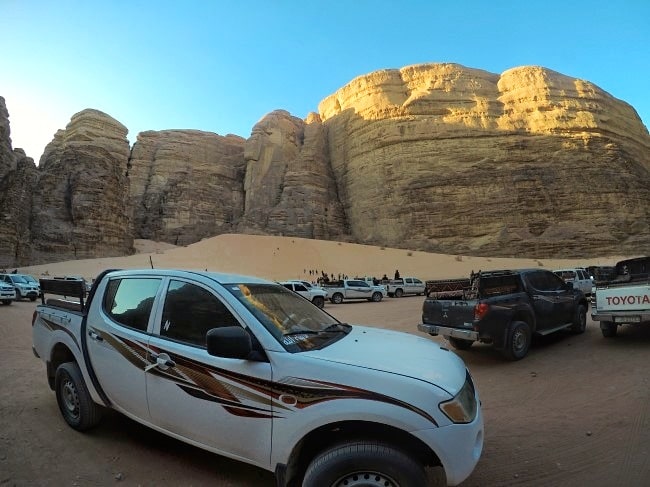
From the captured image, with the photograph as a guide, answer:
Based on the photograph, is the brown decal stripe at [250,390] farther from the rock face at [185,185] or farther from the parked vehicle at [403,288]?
the rock face at [185,185]

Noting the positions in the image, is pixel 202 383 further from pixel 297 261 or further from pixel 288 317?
pixel 297 261

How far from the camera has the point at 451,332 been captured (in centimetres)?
744

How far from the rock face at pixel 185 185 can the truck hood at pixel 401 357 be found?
68.3 metres

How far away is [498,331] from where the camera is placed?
23.0 feet

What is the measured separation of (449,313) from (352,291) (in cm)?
1683

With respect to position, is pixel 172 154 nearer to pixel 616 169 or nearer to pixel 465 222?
pixel 465 222

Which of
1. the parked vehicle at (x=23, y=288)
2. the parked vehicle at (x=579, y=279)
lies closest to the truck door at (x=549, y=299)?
the parked vehicle at (x=579, y=279)

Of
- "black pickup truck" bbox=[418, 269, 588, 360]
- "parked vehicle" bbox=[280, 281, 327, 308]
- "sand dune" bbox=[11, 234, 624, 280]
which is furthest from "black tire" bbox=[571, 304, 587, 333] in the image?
"sand dune" bbox=[11, 234, 624, 280]

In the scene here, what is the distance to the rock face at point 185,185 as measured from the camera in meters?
72.2

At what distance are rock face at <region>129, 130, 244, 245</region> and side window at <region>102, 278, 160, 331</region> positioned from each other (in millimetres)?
67013

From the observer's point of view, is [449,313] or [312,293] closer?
[449,313]

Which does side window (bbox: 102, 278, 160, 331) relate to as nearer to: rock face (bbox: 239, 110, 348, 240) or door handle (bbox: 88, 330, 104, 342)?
door handle (bbox: 88, 330, 104, 342)

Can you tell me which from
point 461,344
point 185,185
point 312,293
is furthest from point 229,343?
point 185,185

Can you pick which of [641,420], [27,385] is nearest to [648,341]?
[641,420]
